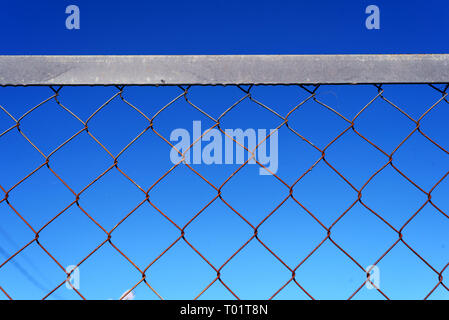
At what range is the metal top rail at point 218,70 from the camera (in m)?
0.94

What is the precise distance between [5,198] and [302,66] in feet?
2.44

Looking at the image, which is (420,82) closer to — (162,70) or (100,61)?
(162,70)

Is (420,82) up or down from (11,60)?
down

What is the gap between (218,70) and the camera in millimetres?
944

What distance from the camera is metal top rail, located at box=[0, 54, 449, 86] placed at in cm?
94

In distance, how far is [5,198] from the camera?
3.06 ft
